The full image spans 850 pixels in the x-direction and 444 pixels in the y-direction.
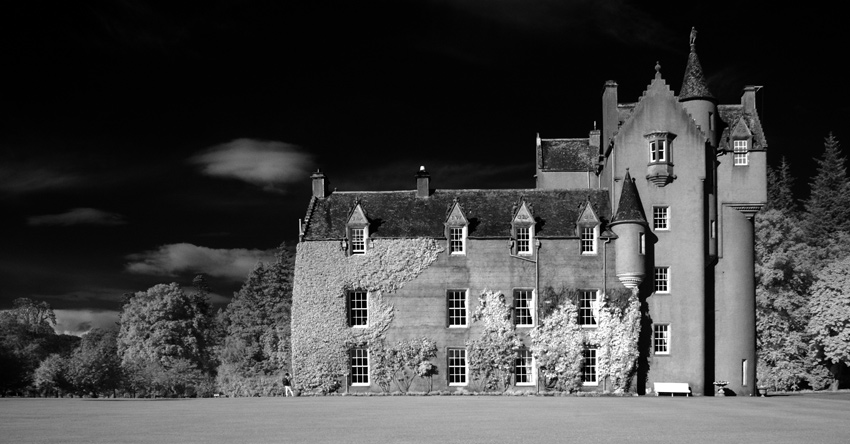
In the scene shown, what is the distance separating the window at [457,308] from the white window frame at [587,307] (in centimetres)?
674

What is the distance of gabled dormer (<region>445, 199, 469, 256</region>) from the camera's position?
Result: 1912 inches

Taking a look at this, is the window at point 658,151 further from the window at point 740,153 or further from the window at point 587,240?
the window at point 587,240

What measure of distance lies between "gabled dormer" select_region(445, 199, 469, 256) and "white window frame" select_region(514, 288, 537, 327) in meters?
4.07

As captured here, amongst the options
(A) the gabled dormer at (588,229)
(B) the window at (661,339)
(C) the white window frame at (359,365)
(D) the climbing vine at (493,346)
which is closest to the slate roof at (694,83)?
(A) the gabled dormer at (588,229)

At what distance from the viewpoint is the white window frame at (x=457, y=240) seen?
48594mm

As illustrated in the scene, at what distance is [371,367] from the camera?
157ft

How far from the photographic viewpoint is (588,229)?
1912 inches

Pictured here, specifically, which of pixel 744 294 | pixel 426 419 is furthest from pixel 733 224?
pixel 426 419

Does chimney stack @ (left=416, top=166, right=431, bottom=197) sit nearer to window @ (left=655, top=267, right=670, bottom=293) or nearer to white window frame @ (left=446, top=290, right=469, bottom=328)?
white window frame @ (left=446, top=290, right=469, bottom=328)

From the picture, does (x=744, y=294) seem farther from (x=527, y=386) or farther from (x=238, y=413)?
(x=238, y=413)

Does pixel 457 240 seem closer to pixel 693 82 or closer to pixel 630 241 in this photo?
pixel 630 241

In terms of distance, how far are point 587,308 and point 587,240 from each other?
3971 millimetres

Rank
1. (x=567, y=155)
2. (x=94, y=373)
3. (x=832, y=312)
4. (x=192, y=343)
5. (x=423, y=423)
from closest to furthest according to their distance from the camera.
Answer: (x=423, y=423)
(x=94, y=373)
(x=567, y=155)
(x=832, y=312)
(x=192, y=343)

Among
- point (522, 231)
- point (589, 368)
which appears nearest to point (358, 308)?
point (522, 231)
